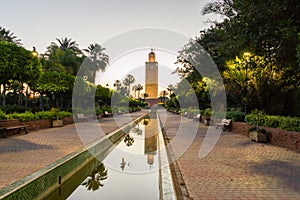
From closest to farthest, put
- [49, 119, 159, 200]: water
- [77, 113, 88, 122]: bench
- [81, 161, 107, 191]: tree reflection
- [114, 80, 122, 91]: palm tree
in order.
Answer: [49, 119, 159, 200]: water
[81, 161, 107, 191]: tree reflection
[77, 113, 88, 122]: bench
[114, 80, 122, 91]: palm tree

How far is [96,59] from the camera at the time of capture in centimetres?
5069

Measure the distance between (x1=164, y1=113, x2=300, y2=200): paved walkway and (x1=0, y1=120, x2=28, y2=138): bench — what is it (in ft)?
25.9

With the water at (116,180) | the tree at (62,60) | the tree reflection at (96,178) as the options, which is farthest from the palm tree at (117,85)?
the tree reflection at (96,178)

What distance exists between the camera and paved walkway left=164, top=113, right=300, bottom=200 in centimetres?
476

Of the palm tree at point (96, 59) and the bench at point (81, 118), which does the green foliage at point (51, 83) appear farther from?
the palm tree at point (96, 59)

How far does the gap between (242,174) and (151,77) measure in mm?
113629

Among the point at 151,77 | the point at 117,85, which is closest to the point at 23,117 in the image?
the point at 117,85

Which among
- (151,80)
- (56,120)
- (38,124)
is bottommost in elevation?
(38,124)

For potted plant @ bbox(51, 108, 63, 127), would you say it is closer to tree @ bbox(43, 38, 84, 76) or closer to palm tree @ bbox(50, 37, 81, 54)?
tree @ bbox(43, 38, 84, 76)

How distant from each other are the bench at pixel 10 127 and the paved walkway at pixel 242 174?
7.90m

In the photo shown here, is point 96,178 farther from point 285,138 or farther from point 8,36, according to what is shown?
point 8,36

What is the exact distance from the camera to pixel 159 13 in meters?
17.5

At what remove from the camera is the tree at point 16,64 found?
11.7 meters

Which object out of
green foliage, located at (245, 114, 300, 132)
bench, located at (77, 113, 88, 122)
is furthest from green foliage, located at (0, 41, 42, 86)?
green foliage, located at (245, 114, 300, 132)
